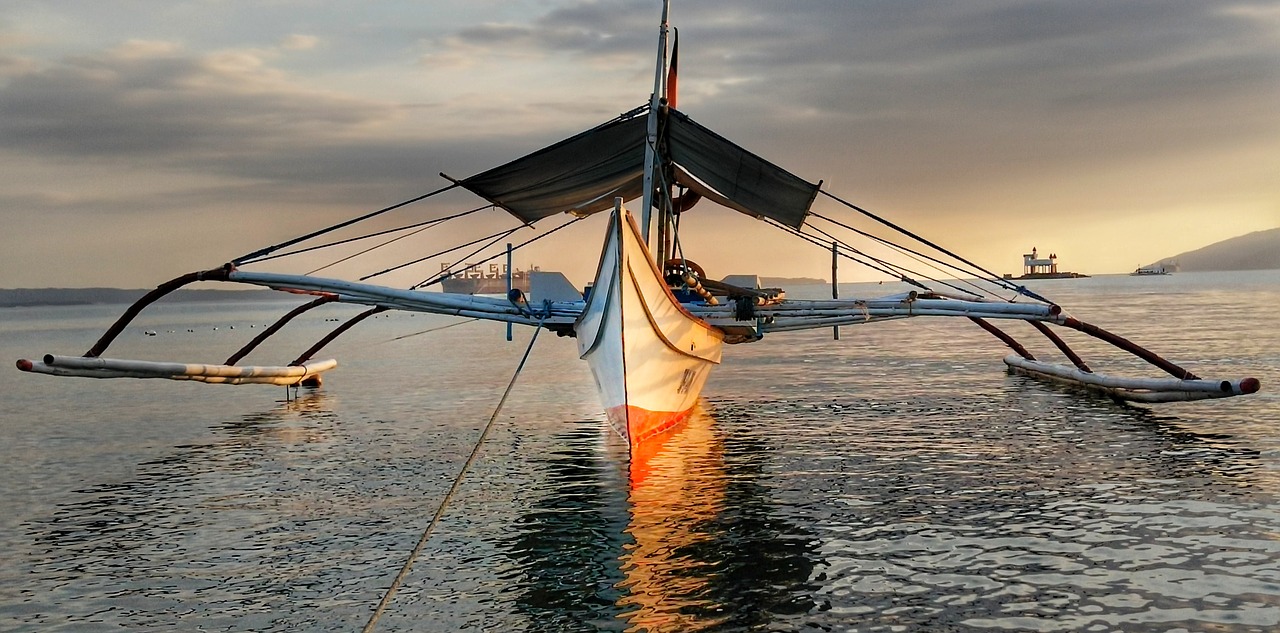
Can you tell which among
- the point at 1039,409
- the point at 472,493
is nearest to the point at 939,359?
the point at 1039,409

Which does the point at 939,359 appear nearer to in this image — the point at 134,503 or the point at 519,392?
the point at 519,392

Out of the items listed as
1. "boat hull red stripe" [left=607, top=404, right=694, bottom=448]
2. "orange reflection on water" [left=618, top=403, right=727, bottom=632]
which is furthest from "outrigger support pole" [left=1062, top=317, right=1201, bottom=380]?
"boat hull red stripe" [left=607, top=404, right=694, bottom=448]

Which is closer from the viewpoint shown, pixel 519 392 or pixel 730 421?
pixel 730 421

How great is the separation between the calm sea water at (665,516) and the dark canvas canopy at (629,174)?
486cm

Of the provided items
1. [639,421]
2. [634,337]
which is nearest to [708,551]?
[634,337]

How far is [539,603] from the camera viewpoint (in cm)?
962

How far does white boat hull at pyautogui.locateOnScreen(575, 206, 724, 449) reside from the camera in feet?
51.5

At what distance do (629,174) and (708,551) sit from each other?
495 inches

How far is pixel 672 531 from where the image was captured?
12094 millimetres

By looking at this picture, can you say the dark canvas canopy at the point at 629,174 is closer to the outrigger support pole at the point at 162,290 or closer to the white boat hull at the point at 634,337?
the white boat hull at the point at 634,337

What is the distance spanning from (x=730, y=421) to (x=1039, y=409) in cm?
704

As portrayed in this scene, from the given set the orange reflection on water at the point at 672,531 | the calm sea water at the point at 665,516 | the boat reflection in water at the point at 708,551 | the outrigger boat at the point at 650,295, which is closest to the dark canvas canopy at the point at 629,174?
the outrigger boat at the point at 650,295

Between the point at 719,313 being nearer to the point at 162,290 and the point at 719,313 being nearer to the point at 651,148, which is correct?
the point at 651,148

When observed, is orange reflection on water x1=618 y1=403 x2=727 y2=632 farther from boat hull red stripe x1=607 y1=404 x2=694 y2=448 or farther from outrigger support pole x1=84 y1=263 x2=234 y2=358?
outrigger support pole x1=84 y1=263 x2=234 y2=358
